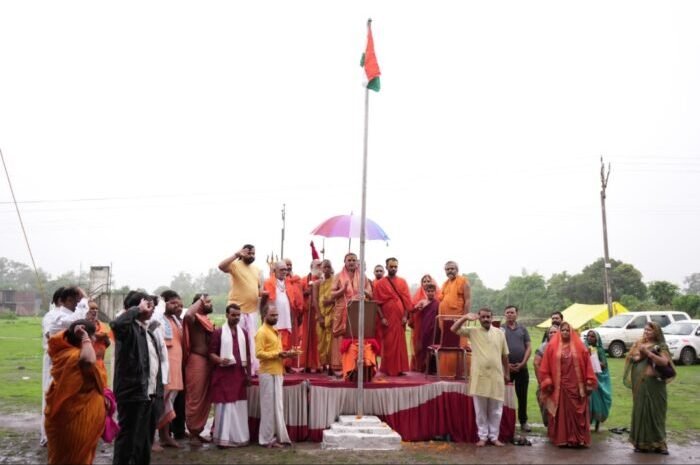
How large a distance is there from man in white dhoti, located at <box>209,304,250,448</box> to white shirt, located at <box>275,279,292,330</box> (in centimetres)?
132

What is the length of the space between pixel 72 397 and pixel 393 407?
4580 millimetres

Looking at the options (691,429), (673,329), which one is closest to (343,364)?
(691,429)

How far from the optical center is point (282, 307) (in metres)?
10.1

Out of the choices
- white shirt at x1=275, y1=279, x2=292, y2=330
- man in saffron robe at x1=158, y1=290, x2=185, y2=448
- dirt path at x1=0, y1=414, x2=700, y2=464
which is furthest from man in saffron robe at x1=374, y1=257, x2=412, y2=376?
man in saffron robe at x1=158, y1=290, x2=185, y2=448

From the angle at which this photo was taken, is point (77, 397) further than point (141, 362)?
No

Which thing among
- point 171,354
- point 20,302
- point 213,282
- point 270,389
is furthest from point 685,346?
point 213,282

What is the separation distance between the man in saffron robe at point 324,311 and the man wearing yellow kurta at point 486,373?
2.21 meters

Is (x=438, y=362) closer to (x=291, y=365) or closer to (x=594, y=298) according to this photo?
(x=291, y=365)

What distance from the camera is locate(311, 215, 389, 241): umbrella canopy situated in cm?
1105

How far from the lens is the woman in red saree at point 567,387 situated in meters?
8.79

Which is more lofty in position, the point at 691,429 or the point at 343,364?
the point at 343,364

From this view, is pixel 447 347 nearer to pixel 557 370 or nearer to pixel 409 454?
pixel 557 370

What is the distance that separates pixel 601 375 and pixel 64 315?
293 inches

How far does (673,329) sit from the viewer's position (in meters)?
21.9
